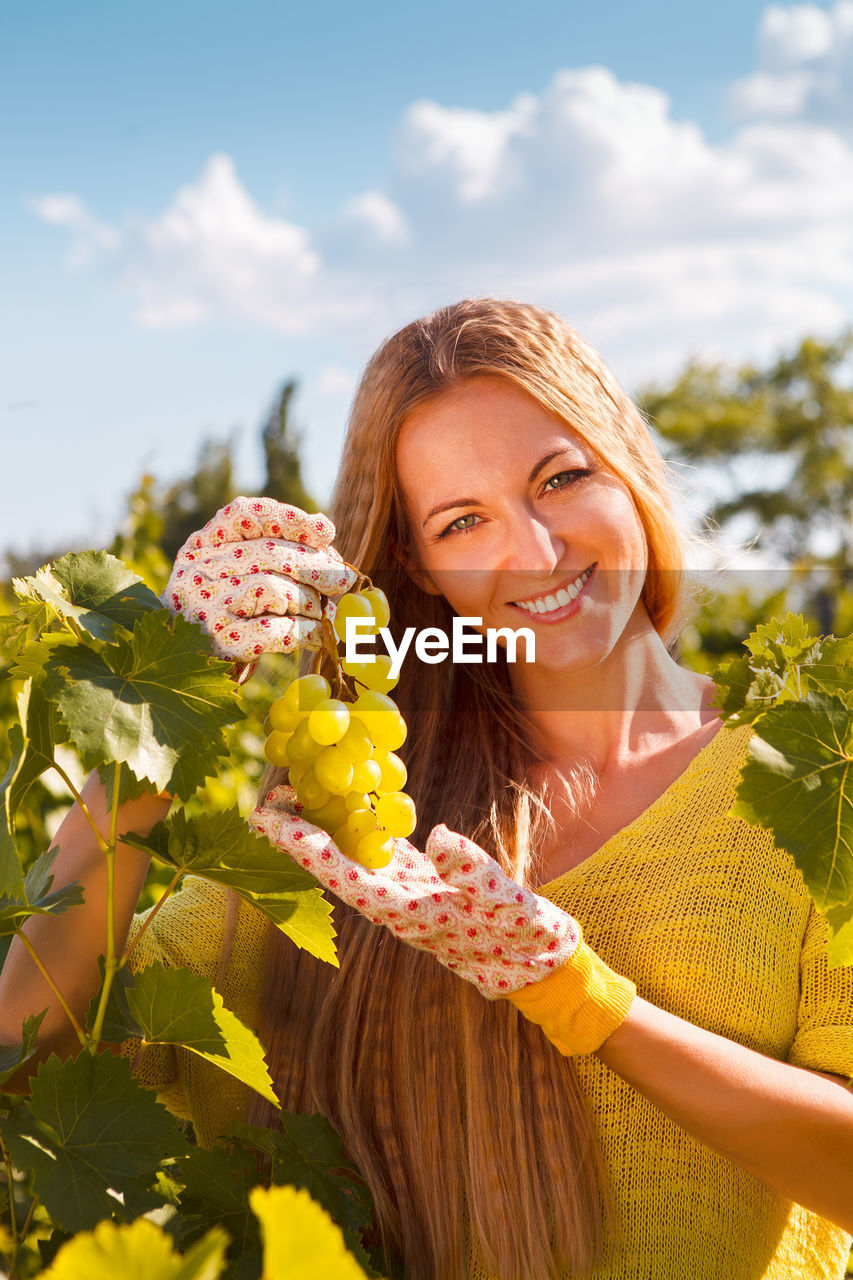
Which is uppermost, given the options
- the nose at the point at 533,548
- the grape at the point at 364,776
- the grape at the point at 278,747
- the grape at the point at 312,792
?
the nose at the point at 533,548

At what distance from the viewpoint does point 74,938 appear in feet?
4.79

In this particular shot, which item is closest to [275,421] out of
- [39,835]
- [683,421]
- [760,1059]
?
[683,421]

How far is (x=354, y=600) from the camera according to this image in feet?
4.13

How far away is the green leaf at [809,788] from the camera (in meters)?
1.03

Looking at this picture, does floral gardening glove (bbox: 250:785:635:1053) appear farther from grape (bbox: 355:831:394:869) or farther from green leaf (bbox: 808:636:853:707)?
green leaf (bbox: 808:636:853:707)

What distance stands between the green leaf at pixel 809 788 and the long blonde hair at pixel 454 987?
2.41 ft

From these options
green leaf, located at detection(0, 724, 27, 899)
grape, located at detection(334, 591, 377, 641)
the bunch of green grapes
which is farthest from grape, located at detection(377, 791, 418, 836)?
green leaf, located at detection(0, 724, 27, 899)

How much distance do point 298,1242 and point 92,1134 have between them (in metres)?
A: 0.61

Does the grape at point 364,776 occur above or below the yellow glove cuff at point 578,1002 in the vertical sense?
above

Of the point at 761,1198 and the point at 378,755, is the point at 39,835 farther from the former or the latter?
the point at 761,1198

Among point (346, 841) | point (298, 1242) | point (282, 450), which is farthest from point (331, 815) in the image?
point (282, 450)

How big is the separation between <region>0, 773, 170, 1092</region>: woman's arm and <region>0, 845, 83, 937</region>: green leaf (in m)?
0.35

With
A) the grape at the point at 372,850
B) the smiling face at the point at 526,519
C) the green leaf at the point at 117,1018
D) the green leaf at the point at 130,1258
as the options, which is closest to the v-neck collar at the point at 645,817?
the smiling face at the point at 526,519

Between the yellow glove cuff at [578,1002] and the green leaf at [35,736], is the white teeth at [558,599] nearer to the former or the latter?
the yellow glove cuff at [578,1002]
